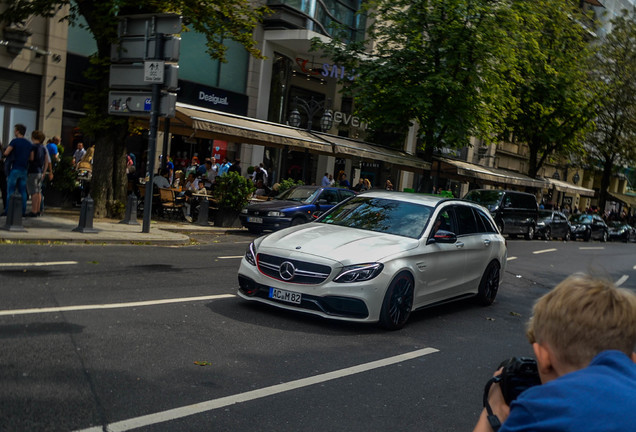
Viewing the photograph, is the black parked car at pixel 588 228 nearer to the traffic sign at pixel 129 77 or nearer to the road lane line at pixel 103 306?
the traffic sign at pixel 129 77

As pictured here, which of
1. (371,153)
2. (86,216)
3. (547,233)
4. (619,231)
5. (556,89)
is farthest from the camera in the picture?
(619,231)

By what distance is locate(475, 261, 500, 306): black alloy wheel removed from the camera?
10266 mm

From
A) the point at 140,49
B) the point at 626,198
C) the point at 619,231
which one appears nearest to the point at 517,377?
the point at 140,49

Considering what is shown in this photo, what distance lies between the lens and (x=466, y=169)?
119 ft

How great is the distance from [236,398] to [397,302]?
130 inches

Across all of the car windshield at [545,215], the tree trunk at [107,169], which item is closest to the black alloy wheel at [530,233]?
the car windshield at [545,215]

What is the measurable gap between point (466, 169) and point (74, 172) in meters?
23.2

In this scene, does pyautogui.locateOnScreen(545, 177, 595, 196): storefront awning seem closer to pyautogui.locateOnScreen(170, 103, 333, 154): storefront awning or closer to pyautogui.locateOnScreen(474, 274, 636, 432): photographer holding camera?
pyautogui.locateOnScreen(170, 103, 333, 154): storefront awning

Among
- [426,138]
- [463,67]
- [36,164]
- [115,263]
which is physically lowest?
[115,263]

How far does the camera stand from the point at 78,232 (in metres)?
13.1

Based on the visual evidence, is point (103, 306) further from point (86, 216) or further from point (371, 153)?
point (371, 153)

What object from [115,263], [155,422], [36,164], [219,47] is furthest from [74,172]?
[155,422]

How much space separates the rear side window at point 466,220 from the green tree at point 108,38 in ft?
27.9

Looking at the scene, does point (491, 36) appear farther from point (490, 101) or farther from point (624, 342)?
point (624, 342)
